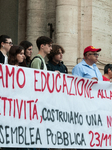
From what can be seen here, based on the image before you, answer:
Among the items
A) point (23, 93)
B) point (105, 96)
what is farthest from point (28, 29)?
point (23, 93)

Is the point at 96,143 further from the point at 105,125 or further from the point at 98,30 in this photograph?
the point at 98,30

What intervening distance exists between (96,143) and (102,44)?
6267 millimetres

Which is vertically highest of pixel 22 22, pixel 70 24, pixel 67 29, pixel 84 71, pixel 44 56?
pixel 22 22

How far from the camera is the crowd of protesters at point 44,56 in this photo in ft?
24.0

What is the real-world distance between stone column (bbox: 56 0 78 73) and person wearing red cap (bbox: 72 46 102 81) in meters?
4.02

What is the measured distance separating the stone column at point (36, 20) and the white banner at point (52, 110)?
566 centimetres

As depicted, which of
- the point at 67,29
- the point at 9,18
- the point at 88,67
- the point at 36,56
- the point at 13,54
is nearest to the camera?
the point at 13,54

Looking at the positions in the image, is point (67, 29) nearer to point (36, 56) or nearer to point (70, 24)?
point (70, 24)

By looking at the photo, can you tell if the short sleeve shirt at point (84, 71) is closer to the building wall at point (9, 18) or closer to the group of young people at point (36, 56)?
the group of young people at point (36, 56)

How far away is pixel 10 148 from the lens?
22.1ft

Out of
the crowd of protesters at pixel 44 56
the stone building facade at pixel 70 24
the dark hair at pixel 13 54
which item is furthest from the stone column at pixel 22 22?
the dark hair at pixel 13 54

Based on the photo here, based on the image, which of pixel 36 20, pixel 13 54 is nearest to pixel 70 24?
pixel 36 20

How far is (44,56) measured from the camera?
7984mm

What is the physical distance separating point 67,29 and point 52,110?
19.3 ft
